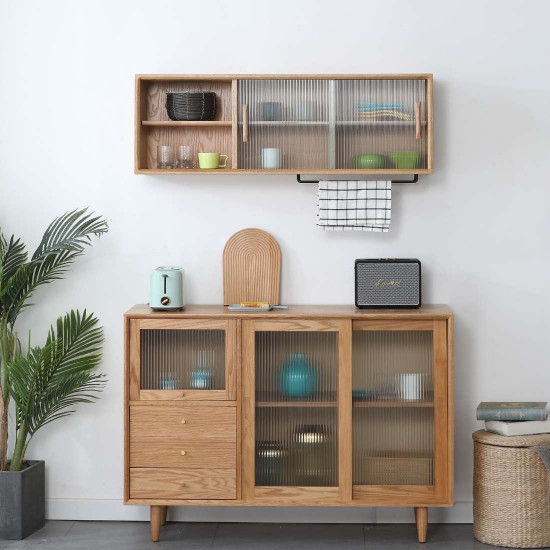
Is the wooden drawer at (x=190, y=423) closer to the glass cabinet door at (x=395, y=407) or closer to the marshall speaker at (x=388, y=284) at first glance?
the glass cabinet door at (x=395, y=407)

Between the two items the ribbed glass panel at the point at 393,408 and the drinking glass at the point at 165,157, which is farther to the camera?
the drinking glass at the point at 165,157

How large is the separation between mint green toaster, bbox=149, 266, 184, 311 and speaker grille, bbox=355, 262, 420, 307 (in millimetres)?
796

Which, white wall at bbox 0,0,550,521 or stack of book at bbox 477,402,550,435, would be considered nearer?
stack of book at bbox 477,402,550,435

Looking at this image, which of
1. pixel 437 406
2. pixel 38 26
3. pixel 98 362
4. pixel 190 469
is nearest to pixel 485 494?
pixel 437 406

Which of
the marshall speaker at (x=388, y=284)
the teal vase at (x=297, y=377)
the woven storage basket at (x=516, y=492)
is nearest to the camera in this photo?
the woven storage basket at (x=516, y=492)

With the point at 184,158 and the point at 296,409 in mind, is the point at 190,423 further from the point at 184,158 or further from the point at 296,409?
the point at 184,158

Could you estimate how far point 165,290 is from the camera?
391 cm

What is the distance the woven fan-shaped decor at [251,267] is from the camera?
4.15 meters

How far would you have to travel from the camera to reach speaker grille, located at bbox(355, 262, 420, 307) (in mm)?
3965

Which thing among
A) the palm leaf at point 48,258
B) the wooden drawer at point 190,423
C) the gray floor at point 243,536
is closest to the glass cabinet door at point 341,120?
the palm leaf at point 48,258

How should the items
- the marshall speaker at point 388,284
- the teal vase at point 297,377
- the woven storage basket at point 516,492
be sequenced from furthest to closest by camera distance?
1. the marshall speaker at point 388,284
2. the teal vase at point 297,377
3. the woven storage basket at point 516,492

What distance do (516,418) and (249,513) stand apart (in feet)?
4.25

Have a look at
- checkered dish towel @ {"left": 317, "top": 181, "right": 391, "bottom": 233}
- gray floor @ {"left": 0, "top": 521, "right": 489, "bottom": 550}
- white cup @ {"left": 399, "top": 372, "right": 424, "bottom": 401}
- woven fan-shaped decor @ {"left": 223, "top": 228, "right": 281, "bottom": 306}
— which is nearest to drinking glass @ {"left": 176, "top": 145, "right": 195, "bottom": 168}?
woven fan-shaped decor @ {"left": 223, "top": 228, "right": 281, "bottom": 306}

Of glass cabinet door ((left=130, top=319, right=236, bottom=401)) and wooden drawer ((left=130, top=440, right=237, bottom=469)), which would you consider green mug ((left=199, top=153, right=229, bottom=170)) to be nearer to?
glass cabinet door ((left=130, top=319, right=236, bottom=401))
